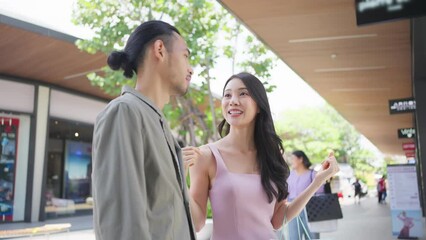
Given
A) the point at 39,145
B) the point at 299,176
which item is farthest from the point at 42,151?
the point at 299,176

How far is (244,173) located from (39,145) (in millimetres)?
12226

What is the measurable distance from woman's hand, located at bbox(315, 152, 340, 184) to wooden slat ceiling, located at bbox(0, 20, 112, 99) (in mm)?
9117

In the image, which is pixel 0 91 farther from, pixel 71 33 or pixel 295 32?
pixel 295 32

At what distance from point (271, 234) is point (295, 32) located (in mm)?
5623

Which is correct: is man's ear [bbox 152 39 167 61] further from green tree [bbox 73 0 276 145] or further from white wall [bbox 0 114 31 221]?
white wall [bbox 0 114 31 221]

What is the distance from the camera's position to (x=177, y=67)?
1581 millimetres

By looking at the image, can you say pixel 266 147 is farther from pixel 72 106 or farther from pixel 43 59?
pixel 72 106

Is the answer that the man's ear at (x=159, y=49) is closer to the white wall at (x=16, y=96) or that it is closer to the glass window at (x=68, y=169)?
the white wall at (x=16, y=96)

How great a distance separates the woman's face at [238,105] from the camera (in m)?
2.24

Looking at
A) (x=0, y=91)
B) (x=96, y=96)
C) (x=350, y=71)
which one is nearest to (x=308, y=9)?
(x=350, y=71)

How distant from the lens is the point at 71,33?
35.7 ft

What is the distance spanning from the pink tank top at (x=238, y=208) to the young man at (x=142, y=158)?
599mm

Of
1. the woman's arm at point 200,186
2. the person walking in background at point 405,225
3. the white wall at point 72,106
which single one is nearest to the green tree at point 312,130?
the white wall at point 72,106

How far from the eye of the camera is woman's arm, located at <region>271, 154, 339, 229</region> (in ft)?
7.48
